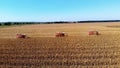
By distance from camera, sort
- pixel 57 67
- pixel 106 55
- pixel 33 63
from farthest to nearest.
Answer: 1. pixel 106 55
2. pixel 33 63
3. pixel 57 67

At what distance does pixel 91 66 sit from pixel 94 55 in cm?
257

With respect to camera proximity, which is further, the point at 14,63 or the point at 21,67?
the point at 14,63

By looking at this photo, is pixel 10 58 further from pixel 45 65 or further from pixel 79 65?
pixel 79 65

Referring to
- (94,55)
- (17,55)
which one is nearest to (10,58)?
(17,55)

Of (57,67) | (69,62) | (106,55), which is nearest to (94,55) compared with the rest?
(106,55)

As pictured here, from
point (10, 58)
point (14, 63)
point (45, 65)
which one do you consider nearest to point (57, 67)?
point (45, 65)

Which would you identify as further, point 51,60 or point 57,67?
point 51,60

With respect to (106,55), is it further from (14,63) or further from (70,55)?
(14,63)

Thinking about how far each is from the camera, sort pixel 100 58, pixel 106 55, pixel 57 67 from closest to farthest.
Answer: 1. pixel 57 67
2. pixel 100 58
3. pixel 106 55

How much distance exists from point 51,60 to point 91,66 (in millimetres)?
2113

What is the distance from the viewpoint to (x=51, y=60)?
11578mm

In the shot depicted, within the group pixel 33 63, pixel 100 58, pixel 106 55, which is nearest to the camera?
pixel 33 63

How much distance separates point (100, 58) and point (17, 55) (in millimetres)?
4299

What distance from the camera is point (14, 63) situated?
1113cm
